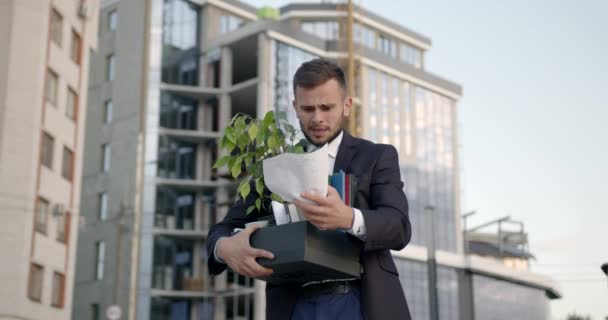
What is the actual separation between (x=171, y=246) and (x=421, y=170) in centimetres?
2638

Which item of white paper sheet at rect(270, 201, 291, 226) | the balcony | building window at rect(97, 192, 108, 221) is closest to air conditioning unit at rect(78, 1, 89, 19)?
the balcony

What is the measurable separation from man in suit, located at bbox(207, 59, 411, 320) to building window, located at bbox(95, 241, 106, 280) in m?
66.0

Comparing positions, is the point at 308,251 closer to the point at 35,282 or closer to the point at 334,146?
the point at 334,146

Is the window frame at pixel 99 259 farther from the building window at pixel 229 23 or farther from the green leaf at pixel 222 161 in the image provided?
the green leaf at pixel 222 161

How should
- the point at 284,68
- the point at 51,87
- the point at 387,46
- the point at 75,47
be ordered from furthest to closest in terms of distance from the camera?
the point at 387,46 < the point at 284,68 < the point at 75,47 < the point at 51,87

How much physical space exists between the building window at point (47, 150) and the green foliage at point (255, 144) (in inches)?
1652

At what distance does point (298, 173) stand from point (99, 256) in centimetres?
6741

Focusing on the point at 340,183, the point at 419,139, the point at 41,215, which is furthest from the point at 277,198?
the point at 419,139

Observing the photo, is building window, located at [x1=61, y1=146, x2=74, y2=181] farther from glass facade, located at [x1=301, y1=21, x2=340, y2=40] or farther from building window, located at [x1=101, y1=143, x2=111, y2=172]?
glass facade, located at [x1=301, y1=21, x2=340, y2=40]

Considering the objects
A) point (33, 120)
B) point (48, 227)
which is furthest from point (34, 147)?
point (48, 227)

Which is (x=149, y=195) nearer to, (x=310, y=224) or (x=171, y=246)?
(x=171, y=246)

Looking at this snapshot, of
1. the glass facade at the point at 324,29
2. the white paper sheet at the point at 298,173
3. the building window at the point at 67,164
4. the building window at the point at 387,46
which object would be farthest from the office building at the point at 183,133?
the white paper sheet at the point at 298,173

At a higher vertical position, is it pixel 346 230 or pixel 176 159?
pixel 176 159

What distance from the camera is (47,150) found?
44.8m
